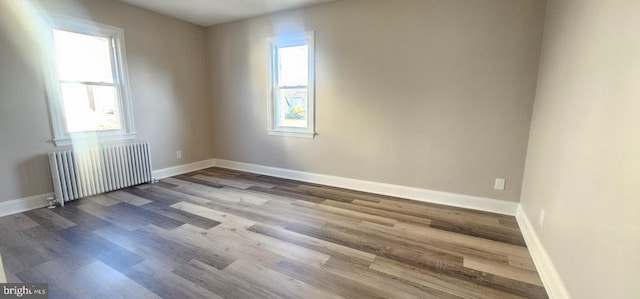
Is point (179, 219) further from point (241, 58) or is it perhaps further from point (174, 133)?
point (241, 58)

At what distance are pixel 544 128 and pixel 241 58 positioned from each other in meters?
3.96

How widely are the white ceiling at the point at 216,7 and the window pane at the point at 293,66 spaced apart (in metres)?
0.56

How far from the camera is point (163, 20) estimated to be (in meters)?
3.90

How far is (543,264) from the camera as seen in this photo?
184cm

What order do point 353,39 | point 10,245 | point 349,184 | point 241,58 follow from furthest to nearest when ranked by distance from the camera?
point 241,58 < point 349,184 < point 353,39 < point 10,245

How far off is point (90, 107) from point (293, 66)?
8.72ft

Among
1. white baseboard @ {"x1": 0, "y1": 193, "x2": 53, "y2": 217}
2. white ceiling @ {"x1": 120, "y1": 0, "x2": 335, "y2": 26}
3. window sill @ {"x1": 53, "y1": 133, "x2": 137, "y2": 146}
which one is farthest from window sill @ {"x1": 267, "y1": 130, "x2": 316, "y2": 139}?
white baseboard @ {"x1": 0, "y1": 193, "x2": 53, "y2": 217}

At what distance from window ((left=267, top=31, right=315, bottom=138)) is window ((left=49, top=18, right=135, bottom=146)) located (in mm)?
1986

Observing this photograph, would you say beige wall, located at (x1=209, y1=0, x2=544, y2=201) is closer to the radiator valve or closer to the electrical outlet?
the electrical outlet

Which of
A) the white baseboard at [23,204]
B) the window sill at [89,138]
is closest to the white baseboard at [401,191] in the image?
the window sill at [89,138]

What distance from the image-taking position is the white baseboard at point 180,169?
410 cm

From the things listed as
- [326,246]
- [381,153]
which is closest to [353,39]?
[381,153]

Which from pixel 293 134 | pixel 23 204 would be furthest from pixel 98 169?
pixel 293 134

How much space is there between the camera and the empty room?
156 cm
